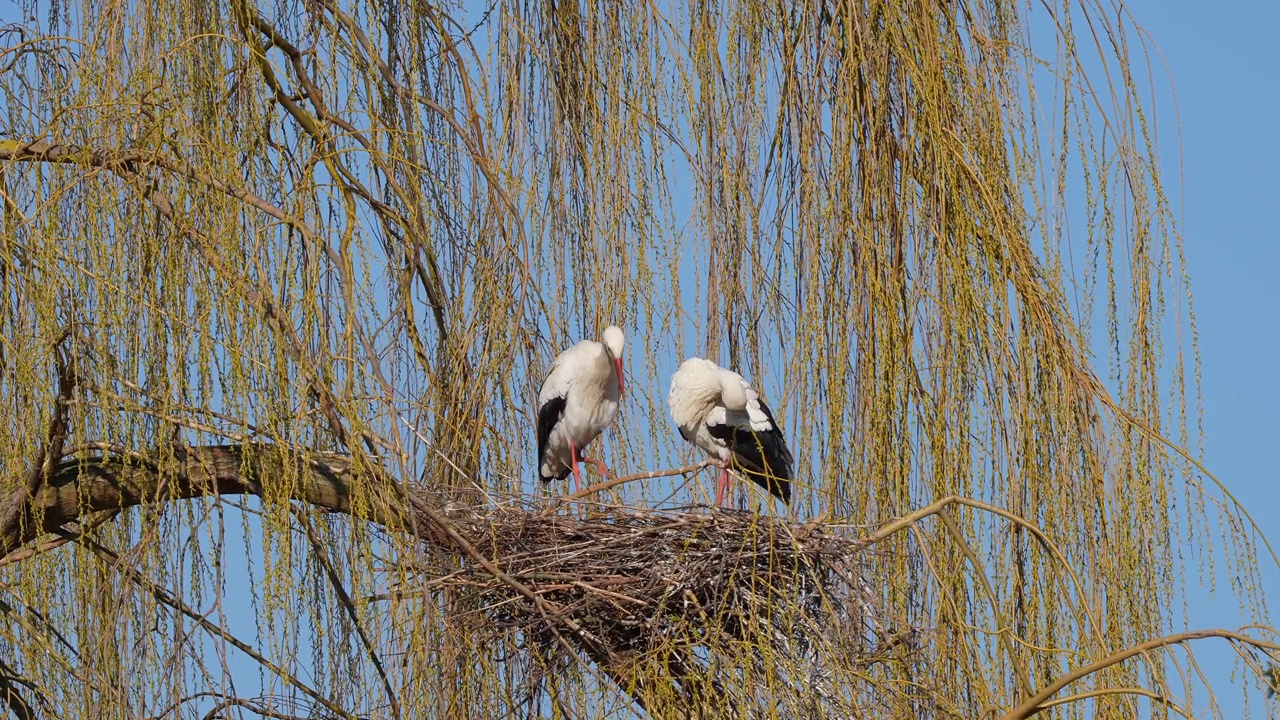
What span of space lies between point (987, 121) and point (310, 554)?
142cm

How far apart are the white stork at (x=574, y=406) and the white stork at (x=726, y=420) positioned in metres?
0.19

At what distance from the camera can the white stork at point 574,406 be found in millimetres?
4223

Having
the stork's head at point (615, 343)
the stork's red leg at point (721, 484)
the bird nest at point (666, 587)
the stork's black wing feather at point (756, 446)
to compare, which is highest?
the stork's head at point (615, 343)

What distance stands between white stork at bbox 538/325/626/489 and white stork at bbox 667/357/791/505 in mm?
185

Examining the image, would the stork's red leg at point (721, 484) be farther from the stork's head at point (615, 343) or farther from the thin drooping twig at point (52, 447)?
the thin drooping twig at point (52, 447)

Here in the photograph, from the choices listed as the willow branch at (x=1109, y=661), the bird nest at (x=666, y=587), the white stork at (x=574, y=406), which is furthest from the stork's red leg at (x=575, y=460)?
the willow branch at (x=1109, y=661)

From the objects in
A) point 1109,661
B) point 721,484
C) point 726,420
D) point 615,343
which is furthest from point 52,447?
point 721,484

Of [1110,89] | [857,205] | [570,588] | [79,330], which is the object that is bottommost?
[570,588]

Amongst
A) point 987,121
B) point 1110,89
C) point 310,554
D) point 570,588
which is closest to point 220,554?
point 310,554

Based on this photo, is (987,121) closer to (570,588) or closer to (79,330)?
(570,588)

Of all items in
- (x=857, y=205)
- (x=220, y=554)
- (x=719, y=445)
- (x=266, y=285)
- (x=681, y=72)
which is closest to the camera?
(x=266, y=285)

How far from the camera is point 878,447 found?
9.09 feet

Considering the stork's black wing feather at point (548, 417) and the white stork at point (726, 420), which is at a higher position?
the stork's black wing feather at point (548, 417)

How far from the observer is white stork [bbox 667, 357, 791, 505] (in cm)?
430
